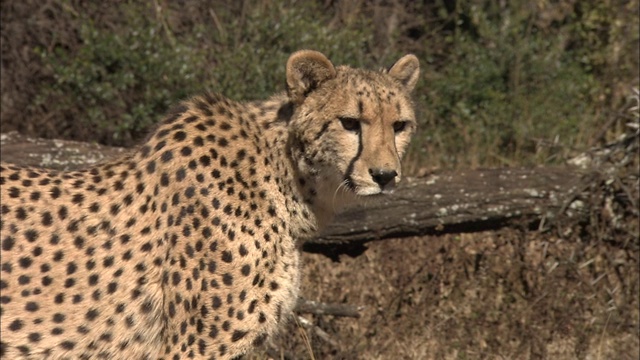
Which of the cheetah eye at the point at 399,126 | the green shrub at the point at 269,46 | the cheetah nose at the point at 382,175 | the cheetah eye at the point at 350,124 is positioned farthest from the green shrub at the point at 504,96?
the cheetah nose at the point at 382,175

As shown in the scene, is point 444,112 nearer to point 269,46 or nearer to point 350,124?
point 269,46

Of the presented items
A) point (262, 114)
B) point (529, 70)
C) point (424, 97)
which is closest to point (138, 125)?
point (424, 97)

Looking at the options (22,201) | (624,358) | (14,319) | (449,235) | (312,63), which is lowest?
(624,358)

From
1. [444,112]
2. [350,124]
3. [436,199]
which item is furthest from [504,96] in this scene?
[350,124]

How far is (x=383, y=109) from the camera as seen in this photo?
13.0 ft

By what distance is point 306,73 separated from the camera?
407 centimetres

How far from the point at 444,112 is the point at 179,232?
16.9 feet

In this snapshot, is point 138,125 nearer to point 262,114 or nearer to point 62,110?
point 62,110

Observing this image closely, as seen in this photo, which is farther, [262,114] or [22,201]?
[262,114]

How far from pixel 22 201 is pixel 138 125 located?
13.3 ft

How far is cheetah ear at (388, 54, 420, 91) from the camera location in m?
4.36

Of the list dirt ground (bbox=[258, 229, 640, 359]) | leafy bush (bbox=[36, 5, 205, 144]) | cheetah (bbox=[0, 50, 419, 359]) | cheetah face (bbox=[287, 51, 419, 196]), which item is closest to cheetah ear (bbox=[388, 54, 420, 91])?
cheetah face (bbox=[287, 51, 419, 196])

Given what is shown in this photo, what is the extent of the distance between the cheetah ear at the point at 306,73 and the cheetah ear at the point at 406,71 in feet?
1.15

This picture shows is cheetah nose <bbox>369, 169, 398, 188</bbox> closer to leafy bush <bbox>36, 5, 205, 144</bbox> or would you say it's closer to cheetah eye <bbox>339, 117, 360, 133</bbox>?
cheetah eye <bbox>339, 117, 360, 133</bbox>
